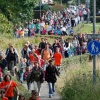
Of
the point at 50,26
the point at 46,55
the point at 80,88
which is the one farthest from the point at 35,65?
the point at 50,26

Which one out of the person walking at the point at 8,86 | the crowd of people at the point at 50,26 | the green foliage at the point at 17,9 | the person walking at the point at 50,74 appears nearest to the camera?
the person walking at the point at 8,86

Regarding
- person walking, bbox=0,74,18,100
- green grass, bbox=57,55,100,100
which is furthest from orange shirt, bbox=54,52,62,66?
person walking, bbox=0,74,18,100

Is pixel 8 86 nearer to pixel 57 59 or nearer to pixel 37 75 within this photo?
pixel 37 75

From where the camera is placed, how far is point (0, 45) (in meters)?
36.0

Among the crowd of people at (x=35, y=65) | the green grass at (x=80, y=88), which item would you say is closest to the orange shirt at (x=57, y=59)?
the crowd of people at (x=35, y=65)

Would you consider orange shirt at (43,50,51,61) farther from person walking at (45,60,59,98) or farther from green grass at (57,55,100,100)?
person walking at (45,60,59,98)

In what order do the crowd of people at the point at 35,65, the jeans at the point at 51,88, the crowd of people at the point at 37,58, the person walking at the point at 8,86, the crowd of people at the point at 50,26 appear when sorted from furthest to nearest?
the crowd of people at the point at 50,26 → the jeans at the point at 51,88 → the crowd of people at the point at 35,65 → the crowd of people at the point at 37,58 → the person walking at the point at 8,86

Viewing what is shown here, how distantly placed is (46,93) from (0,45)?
11.9 m

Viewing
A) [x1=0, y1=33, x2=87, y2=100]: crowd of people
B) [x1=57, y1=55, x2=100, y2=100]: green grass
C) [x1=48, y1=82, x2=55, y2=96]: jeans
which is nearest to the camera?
[x1=57, y1=55, x2=100, y2=100]: green grass

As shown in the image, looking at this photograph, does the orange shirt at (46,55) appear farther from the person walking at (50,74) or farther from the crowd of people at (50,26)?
the crowd of people at (50,26)

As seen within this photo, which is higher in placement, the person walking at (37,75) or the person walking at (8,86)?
the person walking at (8,86)

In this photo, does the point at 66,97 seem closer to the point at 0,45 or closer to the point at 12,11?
the point at 0,45

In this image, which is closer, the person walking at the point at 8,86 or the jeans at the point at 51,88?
the person walking at the point at 8,86

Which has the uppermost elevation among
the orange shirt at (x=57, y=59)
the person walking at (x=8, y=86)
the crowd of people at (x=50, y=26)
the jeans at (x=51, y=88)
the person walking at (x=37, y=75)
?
the person walking at (x=8, y=86)
